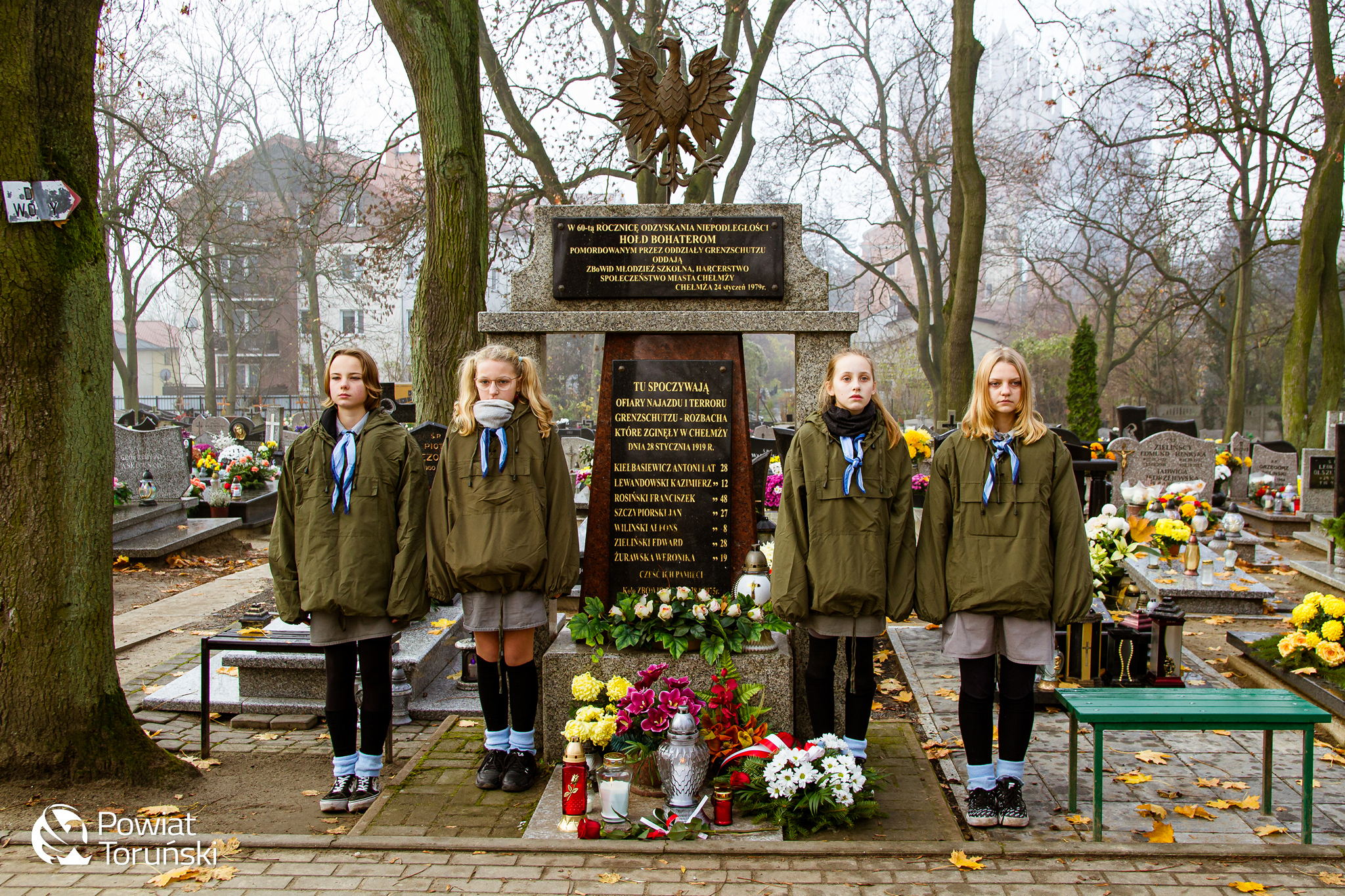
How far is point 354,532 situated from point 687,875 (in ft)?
6.43

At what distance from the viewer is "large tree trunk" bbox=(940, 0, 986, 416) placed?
1552 centimetres

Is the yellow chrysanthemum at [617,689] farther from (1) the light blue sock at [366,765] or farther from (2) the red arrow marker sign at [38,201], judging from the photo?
(2) the red arrow marker sign at [38,201]

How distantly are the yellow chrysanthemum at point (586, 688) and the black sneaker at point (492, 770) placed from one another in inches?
19.4

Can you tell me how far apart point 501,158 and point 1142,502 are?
12.4 m

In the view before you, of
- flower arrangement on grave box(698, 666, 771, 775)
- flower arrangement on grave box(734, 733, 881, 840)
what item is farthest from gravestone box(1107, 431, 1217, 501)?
flower arrangement on grave box(734, 733, 881, 840)

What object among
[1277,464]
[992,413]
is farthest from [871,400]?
[1277,464]

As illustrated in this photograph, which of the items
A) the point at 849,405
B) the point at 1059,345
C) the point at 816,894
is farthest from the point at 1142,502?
the point at 1059,345

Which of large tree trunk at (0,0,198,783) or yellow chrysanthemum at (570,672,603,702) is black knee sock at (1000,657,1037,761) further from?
large tree trunk at (0,0,198,783)

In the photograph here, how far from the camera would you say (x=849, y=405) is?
4.11m

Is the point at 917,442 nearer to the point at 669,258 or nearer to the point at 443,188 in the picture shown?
the point at 443,188

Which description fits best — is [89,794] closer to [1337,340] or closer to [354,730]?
[354,730]

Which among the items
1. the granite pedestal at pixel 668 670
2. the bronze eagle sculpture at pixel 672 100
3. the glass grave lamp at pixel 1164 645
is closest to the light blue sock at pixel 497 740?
the granite pedestal at pixel 668 670

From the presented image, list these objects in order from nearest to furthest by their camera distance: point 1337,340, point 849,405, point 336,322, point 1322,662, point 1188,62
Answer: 1. point 849,405
2. point 1322,662
3. point 1337,340
4. point 1188,62
5. point 336,322

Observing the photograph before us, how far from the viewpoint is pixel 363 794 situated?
425 cm
